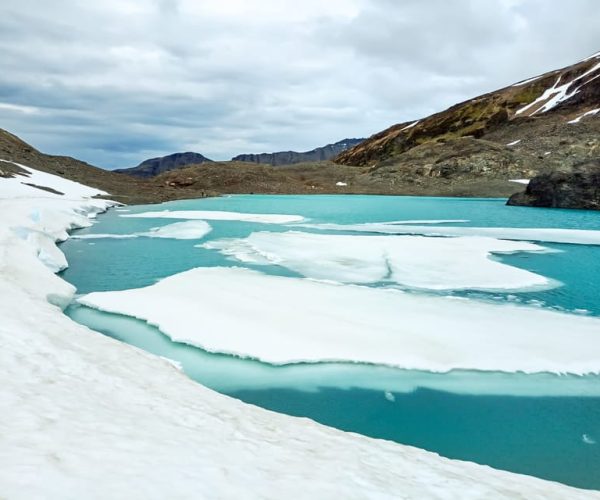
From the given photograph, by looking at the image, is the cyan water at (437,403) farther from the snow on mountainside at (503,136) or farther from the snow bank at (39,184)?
the snow on mountainside at (503,136)

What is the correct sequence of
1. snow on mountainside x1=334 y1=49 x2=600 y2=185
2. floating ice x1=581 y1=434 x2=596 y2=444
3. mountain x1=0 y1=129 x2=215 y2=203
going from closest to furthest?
floating ice x1=581 y1=434 x2=596 y2=444, mountain x1=0 y1=129 x2=215 y2=203, snow on mountainside x1=334 y1=49 x2=600 y2=185

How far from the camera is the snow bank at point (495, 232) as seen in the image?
24844 millimetres

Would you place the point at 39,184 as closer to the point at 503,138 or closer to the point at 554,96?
the point at 503,138

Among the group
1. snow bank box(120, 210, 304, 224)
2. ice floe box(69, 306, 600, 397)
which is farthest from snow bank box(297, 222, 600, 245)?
ice floe box(69, 306, 600, 397)

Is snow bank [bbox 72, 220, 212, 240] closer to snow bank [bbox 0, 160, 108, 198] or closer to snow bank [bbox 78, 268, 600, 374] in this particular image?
snow bank [bbox 78, 268, 600, 374]

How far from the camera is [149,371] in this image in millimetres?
7039

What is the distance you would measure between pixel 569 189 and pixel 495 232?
24.6m

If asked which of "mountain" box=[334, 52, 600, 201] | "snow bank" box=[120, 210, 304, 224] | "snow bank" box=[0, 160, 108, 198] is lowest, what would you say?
"snow bank" box=[120, 210, 304, 224]

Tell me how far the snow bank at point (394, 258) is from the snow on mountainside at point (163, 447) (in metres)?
8.78

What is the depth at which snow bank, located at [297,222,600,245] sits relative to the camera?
24844 millimetres

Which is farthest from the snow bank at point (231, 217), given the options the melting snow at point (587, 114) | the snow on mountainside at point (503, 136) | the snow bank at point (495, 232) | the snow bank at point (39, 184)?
the melting snow at point (587, 114)

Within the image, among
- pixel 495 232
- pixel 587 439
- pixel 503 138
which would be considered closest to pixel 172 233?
pixel 495 232

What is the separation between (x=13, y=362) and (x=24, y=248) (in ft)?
34.6

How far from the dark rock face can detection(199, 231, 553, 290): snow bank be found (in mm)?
27655
